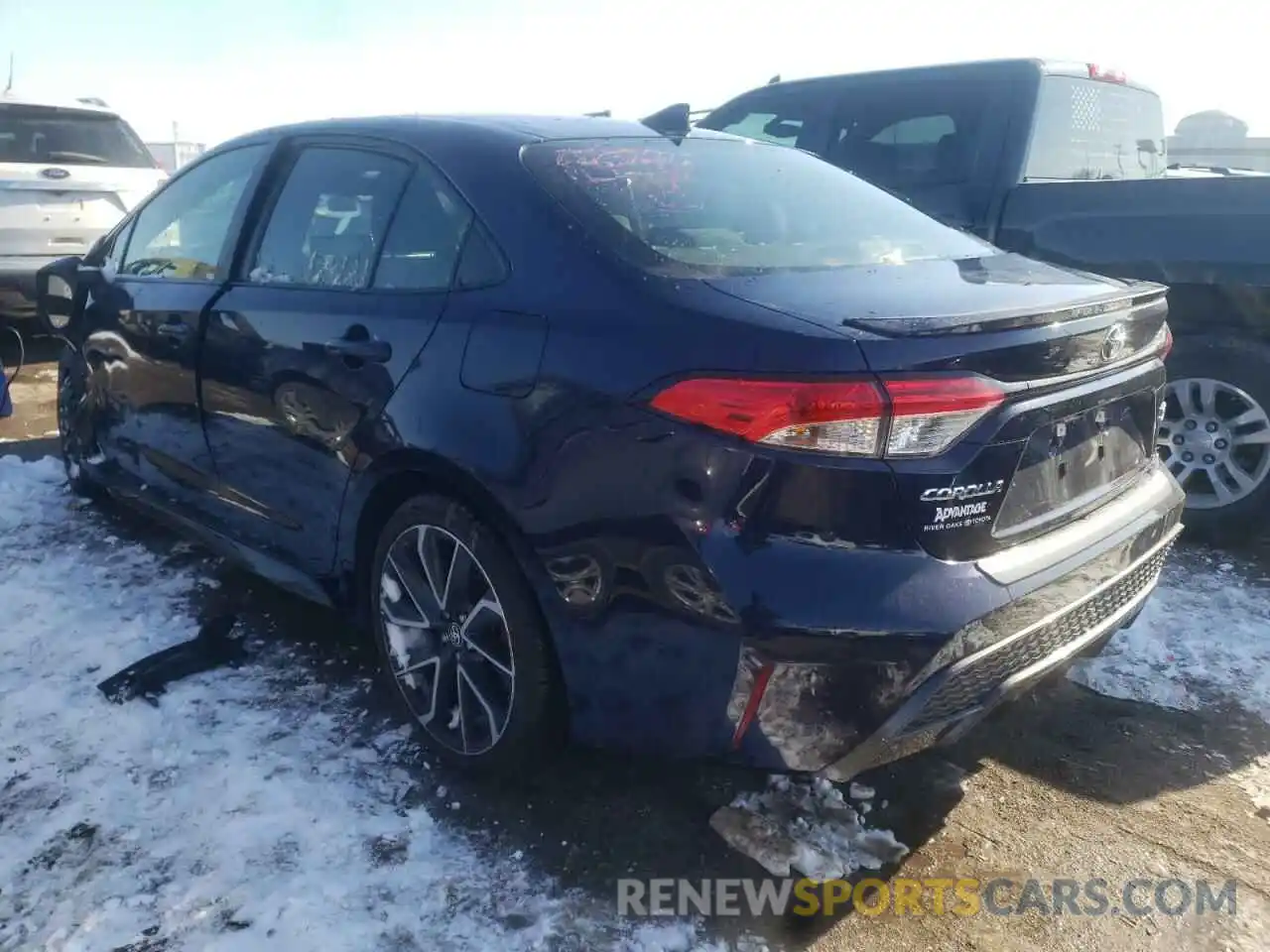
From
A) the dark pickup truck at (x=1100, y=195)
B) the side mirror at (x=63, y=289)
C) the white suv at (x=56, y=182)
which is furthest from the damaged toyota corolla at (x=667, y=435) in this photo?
the white suv at (x=56, y=182)

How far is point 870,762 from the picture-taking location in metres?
2.06

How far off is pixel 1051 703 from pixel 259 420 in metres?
2.50

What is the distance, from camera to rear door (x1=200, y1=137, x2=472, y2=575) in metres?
2.59

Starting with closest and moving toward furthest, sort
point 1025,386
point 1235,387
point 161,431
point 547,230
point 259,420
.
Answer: point 1025,386 → point 547,230 → point 259,420 → point 161,431 → point 1235,387

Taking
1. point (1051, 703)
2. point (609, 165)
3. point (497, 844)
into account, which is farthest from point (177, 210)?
point (1051, 703)

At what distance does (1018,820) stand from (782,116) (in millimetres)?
4037

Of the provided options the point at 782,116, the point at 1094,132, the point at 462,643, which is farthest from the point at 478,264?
the point at 1094,132

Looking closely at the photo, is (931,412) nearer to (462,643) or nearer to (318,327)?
(462,643)

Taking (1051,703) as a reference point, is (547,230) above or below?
above

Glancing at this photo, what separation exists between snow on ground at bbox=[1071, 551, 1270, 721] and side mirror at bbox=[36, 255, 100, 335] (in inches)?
159

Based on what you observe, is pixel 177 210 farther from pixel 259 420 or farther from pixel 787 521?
pixel 787 521

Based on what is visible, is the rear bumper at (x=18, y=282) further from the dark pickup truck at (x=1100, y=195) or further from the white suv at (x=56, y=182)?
the dark pickup truck at (x=1100, y=195)

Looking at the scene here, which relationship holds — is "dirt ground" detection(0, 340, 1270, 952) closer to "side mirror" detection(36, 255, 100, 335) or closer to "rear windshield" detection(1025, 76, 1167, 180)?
"rear windshield" detection(1025, 76, 1167, 180)

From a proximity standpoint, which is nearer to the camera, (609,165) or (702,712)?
(702,712)
